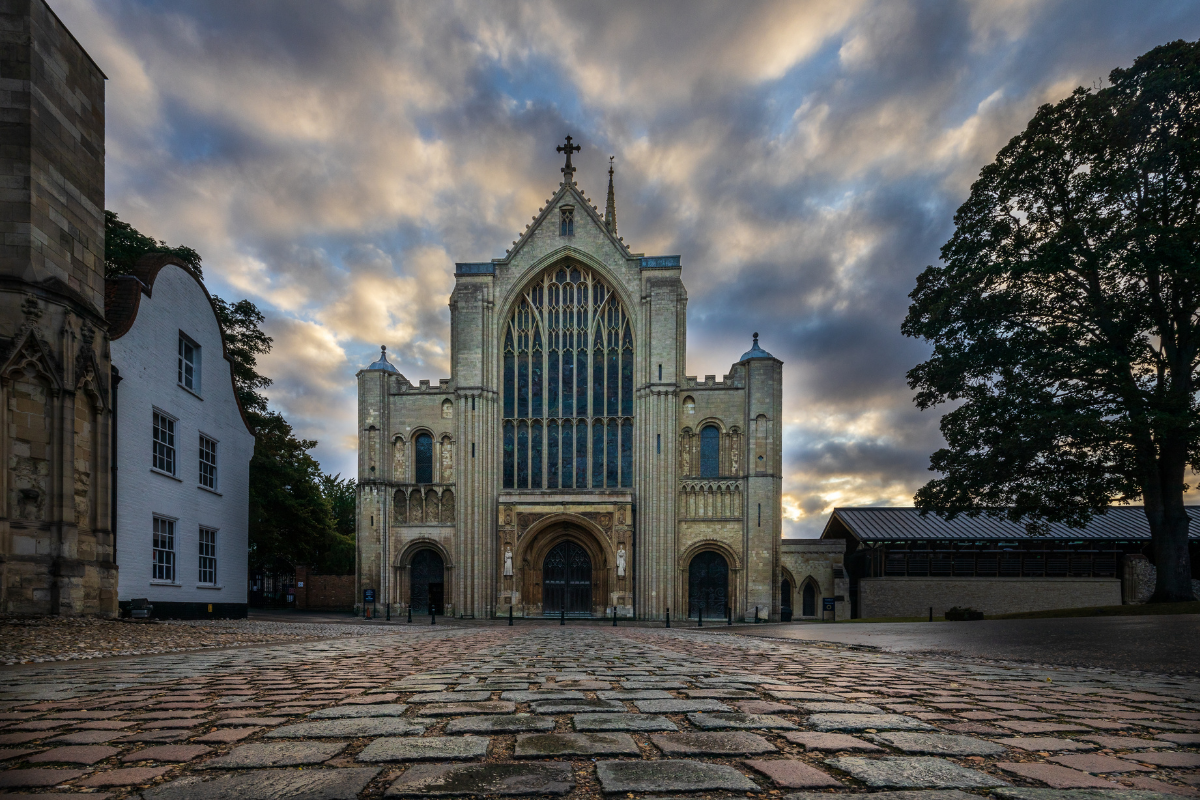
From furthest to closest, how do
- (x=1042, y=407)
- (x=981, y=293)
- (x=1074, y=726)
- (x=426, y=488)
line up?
1. (x=426, y=488)
2. (x=981, y=293)
3. (x=1042, y=407)
4. (x=1074, y=726)

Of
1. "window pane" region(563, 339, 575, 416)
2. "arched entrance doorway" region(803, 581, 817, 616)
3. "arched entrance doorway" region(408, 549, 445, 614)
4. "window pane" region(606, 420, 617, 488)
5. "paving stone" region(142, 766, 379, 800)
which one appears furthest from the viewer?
"window pane" region(563, 339, 575, 416)

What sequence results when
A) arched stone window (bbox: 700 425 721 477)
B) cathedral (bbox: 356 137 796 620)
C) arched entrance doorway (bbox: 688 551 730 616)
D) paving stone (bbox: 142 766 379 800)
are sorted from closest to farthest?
paving stone (bbox: 142 766 379 800) < cathedral (bbox: 356 137 796 620) < arched entrance doorway (bbox: 688 551 730 616) < arched stone window (bbox: 700 425 721 477)

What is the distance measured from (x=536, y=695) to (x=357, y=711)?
1.13 metres

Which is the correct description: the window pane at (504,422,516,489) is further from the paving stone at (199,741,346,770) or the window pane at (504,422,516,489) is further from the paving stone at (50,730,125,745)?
the paving stone at (199,741,346,770)

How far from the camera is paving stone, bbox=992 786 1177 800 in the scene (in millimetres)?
2182

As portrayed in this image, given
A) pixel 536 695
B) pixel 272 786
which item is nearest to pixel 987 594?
pixel 536 695

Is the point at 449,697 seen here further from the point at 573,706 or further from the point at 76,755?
the point at 76,755

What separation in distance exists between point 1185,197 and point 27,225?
23.8 meters

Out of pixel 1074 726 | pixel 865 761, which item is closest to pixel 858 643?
pixel 1074 726

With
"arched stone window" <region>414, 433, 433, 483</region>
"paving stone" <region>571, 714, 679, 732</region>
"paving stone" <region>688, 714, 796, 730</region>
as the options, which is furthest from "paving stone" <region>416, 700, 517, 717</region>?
"arched stone window" <region>414, 433, 433, 483</region>

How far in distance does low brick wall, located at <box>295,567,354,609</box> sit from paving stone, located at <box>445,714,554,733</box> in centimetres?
4095

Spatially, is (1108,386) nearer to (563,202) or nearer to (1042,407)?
(1042,407)

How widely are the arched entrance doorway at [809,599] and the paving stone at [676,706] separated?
34807 millimetres

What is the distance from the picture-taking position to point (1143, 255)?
53.0ft
